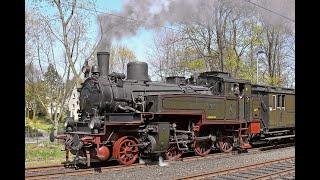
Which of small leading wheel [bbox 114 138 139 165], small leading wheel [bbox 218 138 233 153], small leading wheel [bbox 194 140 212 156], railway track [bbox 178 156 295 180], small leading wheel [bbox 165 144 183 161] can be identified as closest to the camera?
railway track [bbox 178 156 295 180]

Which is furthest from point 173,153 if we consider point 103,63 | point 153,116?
point 103,63

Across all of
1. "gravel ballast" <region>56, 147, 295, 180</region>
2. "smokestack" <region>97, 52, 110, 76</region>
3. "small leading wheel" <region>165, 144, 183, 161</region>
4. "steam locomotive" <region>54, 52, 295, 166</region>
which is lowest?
"gravel ballast" <region>56, 147, 295, 180</region>

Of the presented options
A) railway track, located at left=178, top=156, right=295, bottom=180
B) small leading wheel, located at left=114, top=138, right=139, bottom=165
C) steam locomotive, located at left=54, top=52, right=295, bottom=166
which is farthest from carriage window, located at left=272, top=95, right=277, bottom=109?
small leading wheel, located at left=114, top=138, right=139, bottom=165

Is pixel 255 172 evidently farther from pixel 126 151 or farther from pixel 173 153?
pixel 126 151

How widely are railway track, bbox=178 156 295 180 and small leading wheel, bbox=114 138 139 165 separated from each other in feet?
9.46

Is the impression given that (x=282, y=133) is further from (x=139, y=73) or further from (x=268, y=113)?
(x=139, y=73)

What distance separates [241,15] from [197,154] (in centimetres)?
1651

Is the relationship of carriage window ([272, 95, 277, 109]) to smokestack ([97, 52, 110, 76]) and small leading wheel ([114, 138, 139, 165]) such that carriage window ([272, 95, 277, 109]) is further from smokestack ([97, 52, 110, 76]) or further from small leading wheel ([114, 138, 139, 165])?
smokestack ([97, 52, 110, 76])

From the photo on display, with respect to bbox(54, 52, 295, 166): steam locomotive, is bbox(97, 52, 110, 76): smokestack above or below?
above

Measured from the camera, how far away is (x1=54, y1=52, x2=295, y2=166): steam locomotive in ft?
36.9

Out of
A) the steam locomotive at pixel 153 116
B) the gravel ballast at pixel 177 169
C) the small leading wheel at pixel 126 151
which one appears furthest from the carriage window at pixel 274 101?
the small leading wheel at pixel 126 151

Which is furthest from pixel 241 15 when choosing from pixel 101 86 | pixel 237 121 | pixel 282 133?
pixel 101 86

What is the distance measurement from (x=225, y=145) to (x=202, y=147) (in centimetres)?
126
